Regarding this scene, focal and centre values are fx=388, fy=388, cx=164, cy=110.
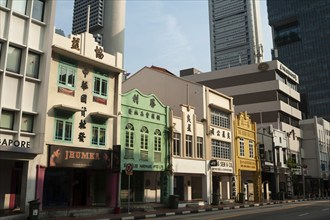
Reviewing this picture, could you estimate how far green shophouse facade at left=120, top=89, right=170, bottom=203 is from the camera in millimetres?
27875

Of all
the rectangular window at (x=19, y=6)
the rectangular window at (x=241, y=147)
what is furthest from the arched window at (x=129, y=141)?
the rectangular window at (x=241, y=147)

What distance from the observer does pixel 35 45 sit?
21797 mm

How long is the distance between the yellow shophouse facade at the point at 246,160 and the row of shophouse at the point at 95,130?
277 mm

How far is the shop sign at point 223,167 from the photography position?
37312 millimetres

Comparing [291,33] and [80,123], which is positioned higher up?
[291,33]

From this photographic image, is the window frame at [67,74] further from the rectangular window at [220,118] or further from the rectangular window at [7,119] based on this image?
the rectangular window at [220,118]

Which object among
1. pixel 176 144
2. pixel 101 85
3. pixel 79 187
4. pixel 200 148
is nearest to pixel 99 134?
pixel 101 85

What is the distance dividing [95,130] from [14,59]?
7.06 metres

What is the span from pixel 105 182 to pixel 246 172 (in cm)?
2303

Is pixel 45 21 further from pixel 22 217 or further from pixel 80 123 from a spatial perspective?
pixel 22 217

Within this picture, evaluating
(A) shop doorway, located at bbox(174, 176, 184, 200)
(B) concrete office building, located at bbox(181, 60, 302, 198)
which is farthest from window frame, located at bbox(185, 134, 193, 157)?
(B) concrete office building, located at bbox(181, 60, 302, 198)

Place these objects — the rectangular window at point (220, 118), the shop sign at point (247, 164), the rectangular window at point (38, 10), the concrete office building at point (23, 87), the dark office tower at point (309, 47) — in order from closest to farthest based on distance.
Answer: the concrete office building at point (23, 87)
the rectangular window at point (38, 10)
the rectangular window at point (220, 118)
the shop sign at point (247, 164)
the dark office tower at point (309, 47)

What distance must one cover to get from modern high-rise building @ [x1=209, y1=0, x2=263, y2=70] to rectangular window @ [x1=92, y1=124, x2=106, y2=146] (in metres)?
139

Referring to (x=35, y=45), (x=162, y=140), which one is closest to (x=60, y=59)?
(x=35, y=45)
